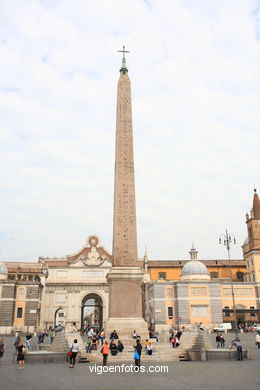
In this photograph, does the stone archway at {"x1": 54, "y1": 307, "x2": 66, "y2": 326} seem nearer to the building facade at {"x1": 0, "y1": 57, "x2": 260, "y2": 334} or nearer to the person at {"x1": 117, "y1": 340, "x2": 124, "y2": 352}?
the building facade at {"x1": 0, "y1": 57, "x2": 260, "y2": 334}

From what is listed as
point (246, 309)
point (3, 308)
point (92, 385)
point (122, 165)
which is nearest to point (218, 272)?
point (246, 309)

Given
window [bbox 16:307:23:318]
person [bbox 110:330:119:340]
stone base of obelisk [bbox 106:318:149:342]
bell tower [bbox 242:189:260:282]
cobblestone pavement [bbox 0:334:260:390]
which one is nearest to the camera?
cobblestone pavement [bbox 0:334:260:390]

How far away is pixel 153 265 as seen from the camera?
5322 centimetres

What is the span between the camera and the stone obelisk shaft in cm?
1733

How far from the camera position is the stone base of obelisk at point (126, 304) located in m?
16.4

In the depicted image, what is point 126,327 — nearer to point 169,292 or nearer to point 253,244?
point 169,292

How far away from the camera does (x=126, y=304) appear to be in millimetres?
16734

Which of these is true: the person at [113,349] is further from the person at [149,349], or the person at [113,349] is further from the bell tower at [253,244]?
the bell tower at [253,244]

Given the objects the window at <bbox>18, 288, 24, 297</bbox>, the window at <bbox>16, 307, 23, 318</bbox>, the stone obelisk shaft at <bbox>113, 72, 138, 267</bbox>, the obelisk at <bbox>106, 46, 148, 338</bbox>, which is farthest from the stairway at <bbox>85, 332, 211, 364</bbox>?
the window at <bbox>18, 288, 24, 297</bbox>

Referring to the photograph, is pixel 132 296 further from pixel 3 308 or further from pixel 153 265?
pixel 153 265

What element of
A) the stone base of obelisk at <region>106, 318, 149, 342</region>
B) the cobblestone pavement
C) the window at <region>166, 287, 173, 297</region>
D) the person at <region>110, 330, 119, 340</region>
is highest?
the window at <region>166, 287, 173, 297</region>

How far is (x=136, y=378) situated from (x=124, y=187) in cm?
935

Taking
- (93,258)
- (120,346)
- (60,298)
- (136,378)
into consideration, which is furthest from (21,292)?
(136,378)

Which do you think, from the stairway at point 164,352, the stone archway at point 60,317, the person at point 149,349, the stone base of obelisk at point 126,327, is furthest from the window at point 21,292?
the person at point 149,349
